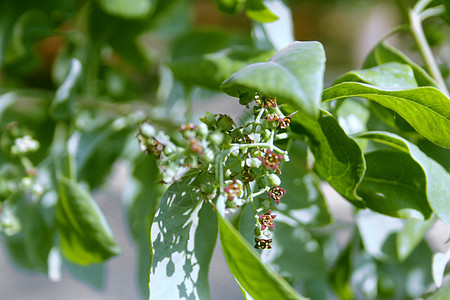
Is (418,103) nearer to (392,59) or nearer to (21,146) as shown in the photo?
(392,59)

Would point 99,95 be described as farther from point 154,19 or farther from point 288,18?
point 288,18

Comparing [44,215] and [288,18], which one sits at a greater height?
[288,18]

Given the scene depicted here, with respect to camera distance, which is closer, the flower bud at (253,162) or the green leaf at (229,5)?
the flower bud at (253,162)

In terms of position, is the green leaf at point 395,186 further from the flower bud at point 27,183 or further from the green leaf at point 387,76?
the flower bud at point 27,183

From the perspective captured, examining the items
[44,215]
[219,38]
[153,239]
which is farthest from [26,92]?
[153,239]

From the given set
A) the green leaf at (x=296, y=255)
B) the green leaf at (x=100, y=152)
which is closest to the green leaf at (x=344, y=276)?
the green leaf at (x=296, y=255)
